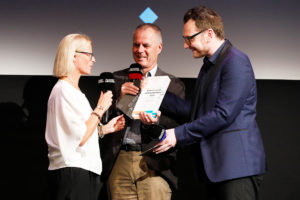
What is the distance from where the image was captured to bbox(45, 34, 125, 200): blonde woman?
230 centimetres

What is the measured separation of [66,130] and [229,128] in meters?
1.07

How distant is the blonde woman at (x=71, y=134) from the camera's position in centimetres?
230

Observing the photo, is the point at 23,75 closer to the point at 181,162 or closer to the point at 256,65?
the point at 181,162

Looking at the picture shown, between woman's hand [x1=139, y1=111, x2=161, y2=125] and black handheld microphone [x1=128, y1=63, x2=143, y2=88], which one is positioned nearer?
woman's hand [x1=139, y1=111, x2=161, y2=125]

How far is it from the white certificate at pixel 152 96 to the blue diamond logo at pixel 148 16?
1.15 m

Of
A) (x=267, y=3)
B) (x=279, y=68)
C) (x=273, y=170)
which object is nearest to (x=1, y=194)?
(x=273, y=170)

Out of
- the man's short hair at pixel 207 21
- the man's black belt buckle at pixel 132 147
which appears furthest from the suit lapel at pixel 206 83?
the man's black belt buckle at pixel 132 147

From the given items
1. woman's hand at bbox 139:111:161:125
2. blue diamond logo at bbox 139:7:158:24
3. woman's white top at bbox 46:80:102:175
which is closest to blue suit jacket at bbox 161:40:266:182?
woman's hand at bbox 139:111:161:125

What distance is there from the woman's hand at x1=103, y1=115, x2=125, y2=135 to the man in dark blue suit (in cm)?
51

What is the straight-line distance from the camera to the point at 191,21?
8.18ft

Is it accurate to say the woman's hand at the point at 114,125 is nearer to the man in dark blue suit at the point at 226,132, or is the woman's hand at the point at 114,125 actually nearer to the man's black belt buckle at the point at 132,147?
the man's black belt buckle at the point at 132,147

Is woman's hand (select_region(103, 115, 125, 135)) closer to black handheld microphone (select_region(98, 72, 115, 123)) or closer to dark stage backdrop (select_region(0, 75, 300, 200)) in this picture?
black handheld microphone (select_region(98, 72, 115, 123))

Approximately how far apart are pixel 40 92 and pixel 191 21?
173 centimetres

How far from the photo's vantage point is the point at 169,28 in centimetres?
355
